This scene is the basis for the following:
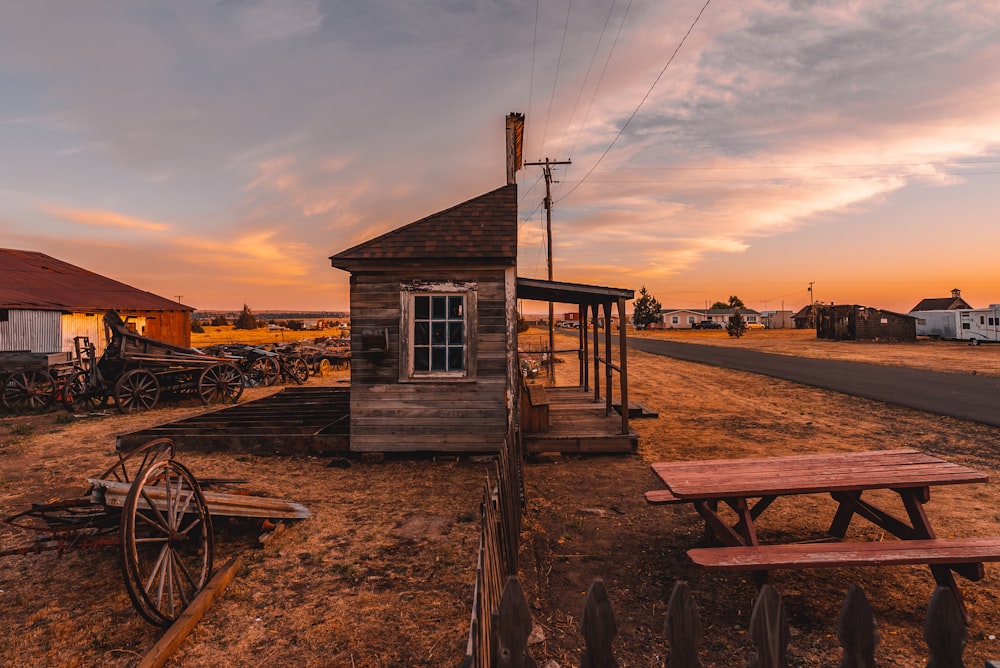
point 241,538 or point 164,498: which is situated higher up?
point 164,498

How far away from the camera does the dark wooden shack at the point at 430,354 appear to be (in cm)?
812

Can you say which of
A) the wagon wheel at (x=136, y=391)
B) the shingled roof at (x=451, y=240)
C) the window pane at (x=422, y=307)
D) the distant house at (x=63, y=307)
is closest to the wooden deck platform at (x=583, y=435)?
the window pane at (x=422, y=307)

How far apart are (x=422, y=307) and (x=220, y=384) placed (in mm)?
9342

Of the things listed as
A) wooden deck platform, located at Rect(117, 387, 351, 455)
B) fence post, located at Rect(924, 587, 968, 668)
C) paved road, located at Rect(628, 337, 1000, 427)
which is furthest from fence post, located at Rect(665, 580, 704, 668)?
paved road, located at Rect(628, 337, 1000, 427)

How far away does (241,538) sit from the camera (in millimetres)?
5199

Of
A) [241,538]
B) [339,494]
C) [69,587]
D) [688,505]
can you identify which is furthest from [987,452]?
[69,587]

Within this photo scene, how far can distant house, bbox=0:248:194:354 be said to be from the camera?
57.9ft

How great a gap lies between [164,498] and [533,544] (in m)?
3.37

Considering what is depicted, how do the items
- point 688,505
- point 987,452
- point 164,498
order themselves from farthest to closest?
point 987,452, point 688,505, point 164,498

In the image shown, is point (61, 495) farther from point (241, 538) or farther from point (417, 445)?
point (417, 445)

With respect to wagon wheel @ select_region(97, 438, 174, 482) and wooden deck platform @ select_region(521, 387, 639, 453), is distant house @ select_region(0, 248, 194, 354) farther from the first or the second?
wooden deck platform @ select_region(521, 387, 639, 453)

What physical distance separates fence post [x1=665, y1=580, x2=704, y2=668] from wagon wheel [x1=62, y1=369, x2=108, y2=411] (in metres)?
16.0

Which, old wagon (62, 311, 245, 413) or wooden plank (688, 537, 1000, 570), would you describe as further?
old wagon (62, 311, 245, 413)

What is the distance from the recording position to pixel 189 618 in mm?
3584
